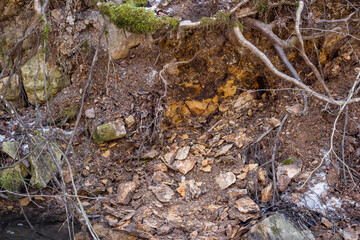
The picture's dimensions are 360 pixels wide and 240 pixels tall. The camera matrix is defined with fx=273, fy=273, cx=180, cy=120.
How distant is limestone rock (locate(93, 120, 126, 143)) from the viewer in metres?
3.17

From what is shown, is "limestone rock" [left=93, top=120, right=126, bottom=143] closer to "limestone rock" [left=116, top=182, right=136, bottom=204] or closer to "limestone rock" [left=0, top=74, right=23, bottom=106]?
"limestone rock" [left=116, top=182, right=136, bottom=204]

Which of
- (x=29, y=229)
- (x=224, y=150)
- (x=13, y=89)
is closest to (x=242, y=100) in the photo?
(x=224, y=150)

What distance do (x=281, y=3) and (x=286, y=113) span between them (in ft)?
4.03

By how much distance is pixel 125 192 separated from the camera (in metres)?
3.03

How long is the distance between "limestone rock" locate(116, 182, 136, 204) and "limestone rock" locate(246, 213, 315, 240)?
4.30ft

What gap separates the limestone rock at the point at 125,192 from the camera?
2.98 meters

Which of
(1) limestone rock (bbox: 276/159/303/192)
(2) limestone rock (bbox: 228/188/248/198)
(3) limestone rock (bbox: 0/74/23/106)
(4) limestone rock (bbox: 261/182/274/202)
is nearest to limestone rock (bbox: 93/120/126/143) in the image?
(3) limestone rock (bbox: 0/74/23/106)

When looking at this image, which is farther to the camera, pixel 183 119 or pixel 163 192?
pixel 183 119

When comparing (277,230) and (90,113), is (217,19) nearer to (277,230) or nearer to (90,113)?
(90,113)

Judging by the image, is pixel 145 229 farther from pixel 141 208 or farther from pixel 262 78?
pixel 262 78

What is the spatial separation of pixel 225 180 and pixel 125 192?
1111mm

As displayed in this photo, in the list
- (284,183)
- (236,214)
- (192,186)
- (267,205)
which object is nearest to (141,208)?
(192,186)

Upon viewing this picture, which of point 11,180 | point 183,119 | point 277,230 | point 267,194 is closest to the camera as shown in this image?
point 277,230

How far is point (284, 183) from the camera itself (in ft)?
9.02
